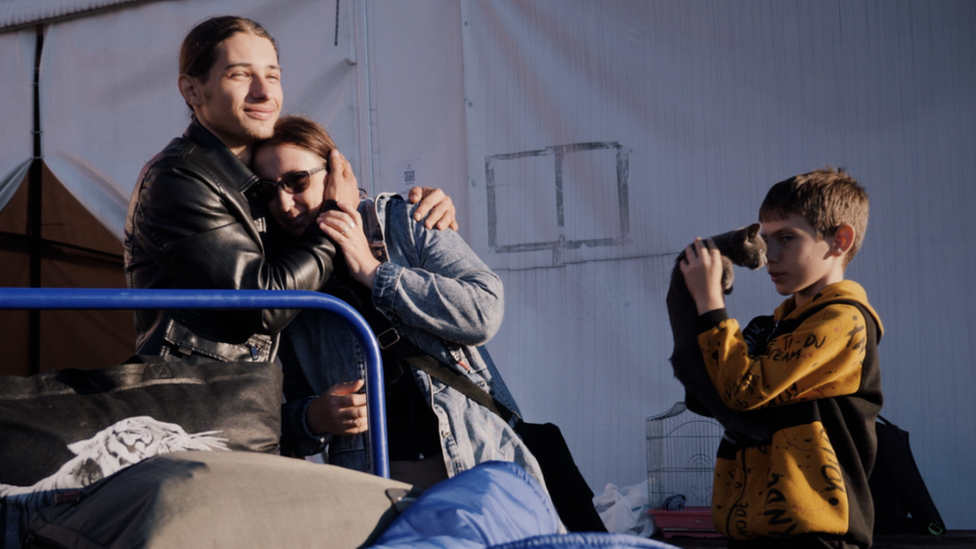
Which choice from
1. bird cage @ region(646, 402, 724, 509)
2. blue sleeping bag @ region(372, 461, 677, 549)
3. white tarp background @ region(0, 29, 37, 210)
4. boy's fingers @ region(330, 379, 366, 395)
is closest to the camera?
blue sleeping bag @ region(372, 461, 677, 549)

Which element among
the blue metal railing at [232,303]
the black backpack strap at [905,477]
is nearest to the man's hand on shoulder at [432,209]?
the blue metal railing at [232,303]

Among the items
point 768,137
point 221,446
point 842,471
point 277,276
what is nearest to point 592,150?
point 768,137

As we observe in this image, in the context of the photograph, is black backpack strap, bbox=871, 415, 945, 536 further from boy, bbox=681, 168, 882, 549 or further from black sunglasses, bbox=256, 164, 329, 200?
black sunglasses, bbox=256, 164, 329, 200

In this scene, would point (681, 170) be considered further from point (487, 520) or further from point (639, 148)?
point (487, 520)

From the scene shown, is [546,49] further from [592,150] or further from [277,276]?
[277,276]

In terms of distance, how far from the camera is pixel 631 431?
133 inches

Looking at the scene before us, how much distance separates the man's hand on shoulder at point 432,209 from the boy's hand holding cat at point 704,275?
503mm

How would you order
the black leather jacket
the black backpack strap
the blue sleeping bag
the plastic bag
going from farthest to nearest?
1. the plastic bag
2. the black backpack strap
3. the black leather jacket
4. the blue sleeping bag

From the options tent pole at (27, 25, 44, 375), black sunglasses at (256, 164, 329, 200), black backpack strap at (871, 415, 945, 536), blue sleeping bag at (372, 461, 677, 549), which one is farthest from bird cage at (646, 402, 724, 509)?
tent pole at (27, 25, 44, 375)

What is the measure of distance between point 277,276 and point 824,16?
2.75m

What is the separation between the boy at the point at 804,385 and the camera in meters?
1.47

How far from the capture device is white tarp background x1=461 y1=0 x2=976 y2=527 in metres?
3.07

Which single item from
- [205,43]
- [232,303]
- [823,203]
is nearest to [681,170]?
[823,203]

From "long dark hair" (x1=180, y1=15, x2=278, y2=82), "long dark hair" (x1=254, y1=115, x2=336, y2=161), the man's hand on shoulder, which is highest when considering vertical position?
"long dark hair" (x1=180, y1=15, x2=278, y2=82)
